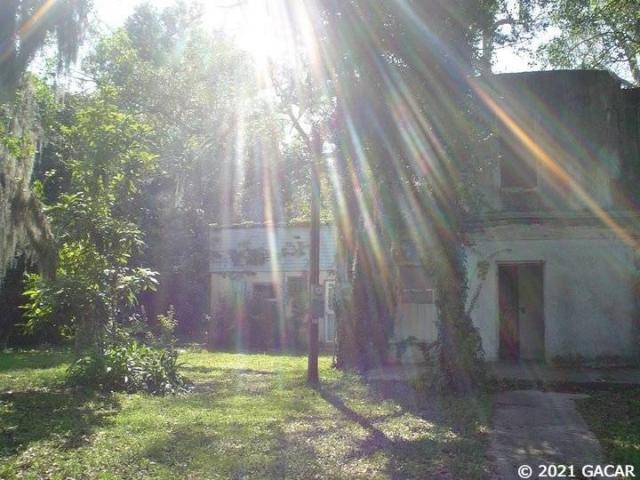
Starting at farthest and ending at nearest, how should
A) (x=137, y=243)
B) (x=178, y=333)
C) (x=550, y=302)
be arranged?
(x=178, y=333)
(x=550, y=302)
(x=137, y=243)

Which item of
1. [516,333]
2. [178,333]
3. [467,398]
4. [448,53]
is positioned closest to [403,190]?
[448,53]

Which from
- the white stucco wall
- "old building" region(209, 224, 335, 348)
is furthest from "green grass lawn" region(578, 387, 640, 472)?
"old building" region(209, 224, 335, 348)

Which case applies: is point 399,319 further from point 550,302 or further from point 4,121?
point 4,121

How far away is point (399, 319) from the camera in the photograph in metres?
14.6

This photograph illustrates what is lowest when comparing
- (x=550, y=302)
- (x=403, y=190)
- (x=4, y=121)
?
(x=550, y=302)

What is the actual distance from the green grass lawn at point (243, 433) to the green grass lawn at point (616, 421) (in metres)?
1.30

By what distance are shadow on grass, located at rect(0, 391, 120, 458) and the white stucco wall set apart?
8.05 meters

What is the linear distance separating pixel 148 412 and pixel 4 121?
206 inches

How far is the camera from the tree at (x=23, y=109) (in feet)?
→ 29.5

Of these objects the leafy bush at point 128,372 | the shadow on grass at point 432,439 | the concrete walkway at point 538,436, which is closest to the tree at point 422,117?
the shadow on grass at point 432,439

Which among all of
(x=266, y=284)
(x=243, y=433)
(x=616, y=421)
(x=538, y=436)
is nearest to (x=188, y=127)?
(x=266, y=284)

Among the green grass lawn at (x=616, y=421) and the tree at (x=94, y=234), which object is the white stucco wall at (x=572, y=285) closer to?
the green grass lawn at (x=616, y=421)

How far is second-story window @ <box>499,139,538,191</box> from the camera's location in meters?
13.9

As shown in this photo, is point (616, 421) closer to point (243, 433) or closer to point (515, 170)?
point (243, 433)
